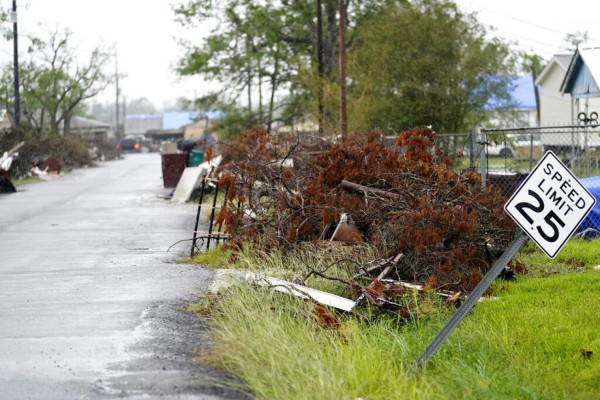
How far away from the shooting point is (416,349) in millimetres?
8953

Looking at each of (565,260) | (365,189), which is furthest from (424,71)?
(565,260)

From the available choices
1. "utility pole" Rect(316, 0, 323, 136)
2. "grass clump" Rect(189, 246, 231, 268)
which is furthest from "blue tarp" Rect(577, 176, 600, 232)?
"utility pole" Rect(316, 0, 323, 136)

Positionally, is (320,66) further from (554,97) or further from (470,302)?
(470,302)

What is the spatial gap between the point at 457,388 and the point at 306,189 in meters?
6.51

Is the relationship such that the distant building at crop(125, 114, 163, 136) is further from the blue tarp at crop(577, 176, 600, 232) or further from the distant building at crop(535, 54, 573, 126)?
the blue tarp at crop(577, 176, 600, 232)

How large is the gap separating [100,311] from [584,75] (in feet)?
83.9

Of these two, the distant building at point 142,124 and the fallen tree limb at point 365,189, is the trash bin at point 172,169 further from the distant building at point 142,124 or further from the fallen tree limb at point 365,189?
the distant building at point 142,124

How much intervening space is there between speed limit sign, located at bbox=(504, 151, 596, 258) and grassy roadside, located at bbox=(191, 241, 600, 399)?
109cm

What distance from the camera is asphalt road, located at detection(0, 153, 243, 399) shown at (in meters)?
7.57

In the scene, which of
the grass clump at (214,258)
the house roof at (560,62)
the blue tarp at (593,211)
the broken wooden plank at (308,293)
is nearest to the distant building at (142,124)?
the house roof at (560,62)

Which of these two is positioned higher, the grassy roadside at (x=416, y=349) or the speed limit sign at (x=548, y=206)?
the speed limit sign at (x=548, y=206)

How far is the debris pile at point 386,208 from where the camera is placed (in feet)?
37.9

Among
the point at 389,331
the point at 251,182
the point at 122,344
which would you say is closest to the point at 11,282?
the point at 251,182

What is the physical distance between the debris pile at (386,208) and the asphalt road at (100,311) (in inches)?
49.2
